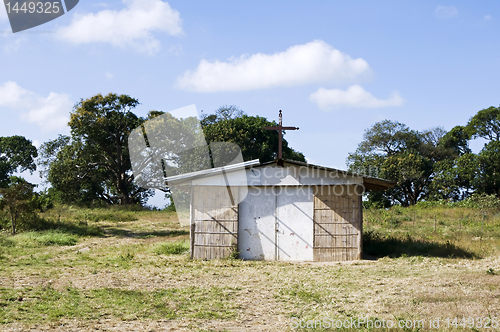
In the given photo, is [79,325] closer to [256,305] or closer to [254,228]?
[256,305]

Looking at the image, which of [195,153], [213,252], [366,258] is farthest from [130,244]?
[195,153]

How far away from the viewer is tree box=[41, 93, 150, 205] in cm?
3862

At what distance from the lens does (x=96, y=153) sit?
40438 mm

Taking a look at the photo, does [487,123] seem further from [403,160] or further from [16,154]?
[16,154]

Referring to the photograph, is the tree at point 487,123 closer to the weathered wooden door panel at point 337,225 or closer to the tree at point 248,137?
the tree at point 248,137

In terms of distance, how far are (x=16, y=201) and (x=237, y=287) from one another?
1471 cm

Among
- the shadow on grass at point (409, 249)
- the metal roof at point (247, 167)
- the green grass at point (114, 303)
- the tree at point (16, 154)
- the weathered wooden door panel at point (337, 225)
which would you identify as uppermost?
the tree at point (16, 154)

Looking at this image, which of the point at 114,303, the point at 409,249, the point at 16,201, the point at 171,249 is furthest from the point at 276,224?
the point at 16,201

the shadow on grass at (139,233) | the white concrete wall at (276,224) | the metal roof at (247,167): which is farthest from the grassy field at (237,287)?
the shadow on grass at (139,233)

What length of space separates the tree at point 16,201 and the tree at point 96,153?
1799 centimetres

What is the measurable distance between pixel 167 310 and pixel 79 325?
1.56 m

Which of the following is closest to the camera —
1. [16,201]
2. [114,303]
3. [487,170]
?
[114,303]

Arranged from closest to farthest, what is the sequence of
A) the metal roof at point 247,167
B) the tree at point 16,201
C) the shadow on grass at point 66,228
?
the metal roof at point 247,167
the tree at point 16,201
the shadow on grass at point 66,228

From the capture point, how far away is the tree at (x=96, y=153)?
38.6m
